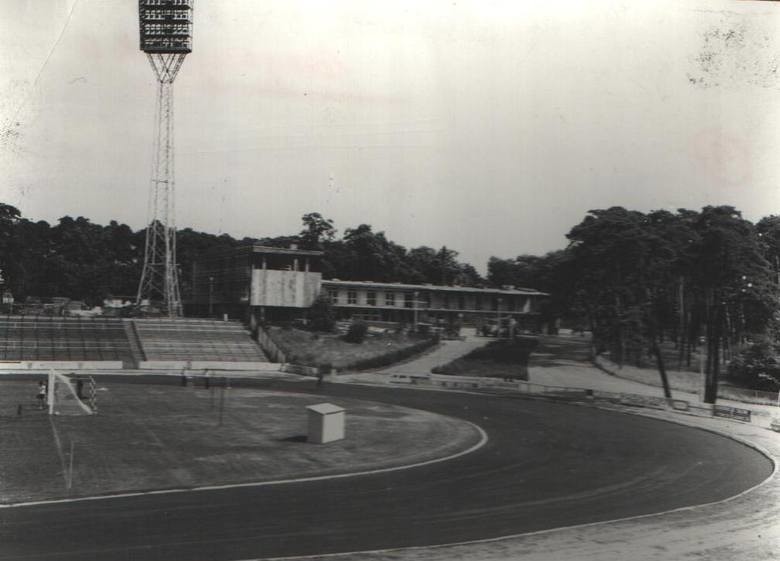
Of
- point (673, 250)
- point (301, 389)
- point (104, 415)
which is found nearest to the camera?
point (104, 415)

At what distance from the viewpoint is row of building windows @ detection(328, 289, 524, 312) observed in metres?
94.5

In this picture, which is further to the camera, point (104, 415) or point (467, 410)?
point (467, 410)

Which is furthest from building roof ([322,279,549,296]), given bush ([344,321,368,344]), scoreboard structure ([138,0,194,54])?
scoreboard structure ([138,0,194,54])

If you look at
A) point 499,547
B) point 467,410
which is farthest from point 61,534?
point 467,410

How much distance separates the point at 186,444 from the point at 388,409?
53.5ft

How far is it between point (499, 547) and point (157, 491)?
9.98 meters

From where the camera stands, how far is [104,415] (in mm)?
34000

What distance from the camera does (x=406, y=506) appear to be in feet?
61.0

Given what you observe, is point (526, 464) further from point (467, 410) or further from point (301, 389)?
point (301, 389)

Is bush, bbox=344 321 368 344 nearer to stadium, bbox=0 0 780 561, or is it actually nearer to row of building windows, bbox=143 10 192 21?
stadium, bbox=0 0 780 561

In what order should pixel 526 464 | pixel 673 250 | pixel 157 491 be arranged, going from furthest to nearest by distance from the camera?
pixel 673 250 < pixel 526 464 < pixel 157 491

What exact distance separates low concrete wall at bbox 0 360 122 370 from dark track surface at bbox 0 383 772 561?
4363 cm

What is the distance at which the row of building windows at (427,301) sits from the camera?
94.5 metres

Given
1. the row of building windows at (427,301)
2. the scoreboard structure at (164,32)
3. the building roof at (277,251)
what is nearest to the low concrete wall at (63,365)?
the building roof at (277,251)
